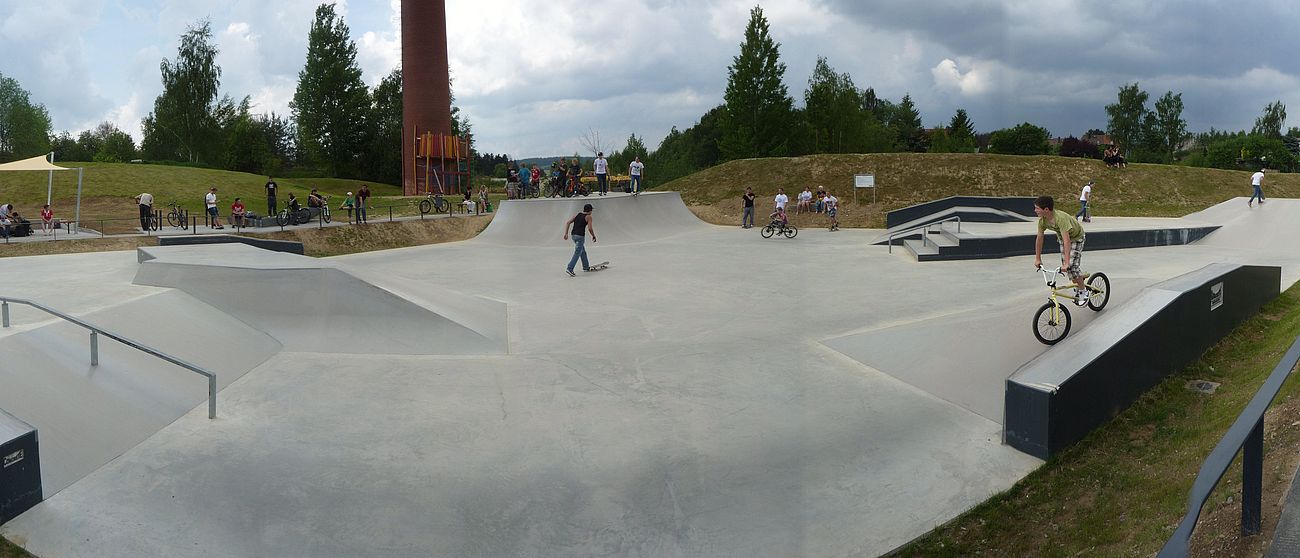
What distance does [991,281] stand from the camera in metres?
14.0

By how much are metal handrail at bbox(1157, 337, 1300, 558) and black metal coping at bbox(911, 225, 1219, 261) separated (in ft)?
44.6

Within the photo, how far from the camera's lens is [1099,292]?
8938 mm

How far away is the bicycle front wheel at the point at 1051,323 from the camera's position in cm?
811

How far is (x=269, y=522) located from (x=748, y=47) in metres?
50.9

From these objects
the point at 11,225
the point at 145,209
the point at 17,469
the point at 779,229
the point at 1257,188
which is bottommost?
the point at 17,469

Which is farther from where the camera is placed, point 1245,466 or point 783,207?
point 783,207

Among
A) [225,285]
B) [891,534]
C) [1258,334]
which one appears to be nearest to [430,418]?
[891,534]

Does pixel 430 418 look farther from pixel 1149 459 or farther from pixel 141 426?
pixel 1149 459

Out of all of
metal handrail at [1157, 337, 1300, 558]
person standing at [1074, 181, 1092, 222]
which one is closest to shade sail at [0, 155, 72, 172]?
metal handrail at [1157, 337, 1300, 558]

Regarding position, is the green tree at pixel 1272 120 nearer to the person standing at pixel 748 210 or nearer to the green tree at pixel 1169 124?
the green tree at pixel 1169 124

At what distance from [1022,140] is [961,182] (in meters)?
41.5

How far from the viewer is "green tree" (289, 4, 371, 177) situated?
206ft

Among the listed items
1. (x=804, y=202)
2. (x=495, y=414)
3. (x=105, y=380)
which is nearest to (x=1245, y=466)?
(x=495, y=414)

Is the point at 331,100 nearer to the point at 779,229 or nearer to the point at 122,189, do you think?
the point at 122,189
